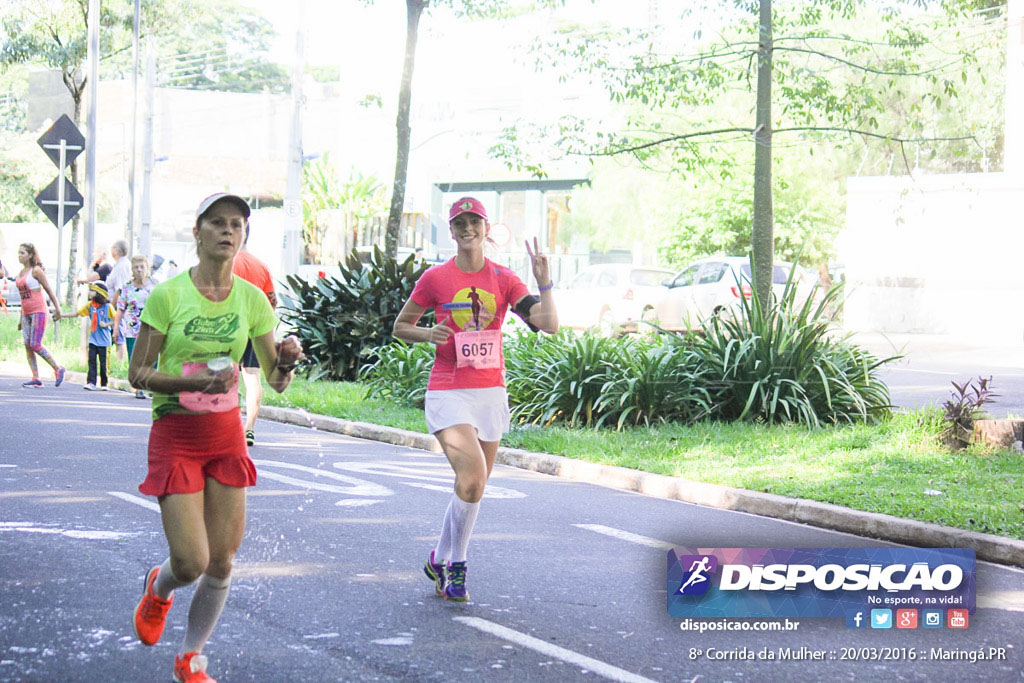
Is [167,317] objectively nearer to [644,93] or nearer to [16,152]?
[644,93]

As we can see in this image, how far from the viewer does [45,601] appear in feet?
19.4

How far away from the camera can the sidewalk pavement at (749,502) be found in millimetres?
7758

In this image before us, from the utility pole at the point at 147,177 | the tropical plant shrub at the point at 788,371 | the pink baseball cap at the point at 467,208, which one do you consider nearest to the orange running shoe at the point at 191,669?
the pink baseball cap at the point at 467,208

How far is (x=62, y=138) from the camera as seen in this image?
67.4 ft

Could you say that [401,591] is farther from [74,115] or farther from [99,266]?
[74,115]

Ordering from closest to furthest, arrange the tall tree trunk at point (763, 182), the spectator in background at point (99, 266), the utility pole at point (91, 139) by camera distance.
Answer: the tall tree trunk at point (763, 182), the spectator in background at point (99, 266), the utility pole at point (91, 139)

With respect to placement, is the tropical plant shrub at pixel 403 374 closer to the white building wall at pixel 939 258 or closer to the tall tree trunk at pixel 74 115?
the white building wall at pixel 939 258

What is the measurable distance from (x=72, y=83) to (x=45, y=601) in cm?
2960

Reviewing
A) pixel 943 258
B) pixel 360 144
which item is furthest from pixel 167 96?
pixel 943 258

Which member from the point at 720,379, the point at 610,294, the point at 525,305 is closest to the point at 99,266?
the point at 610,294

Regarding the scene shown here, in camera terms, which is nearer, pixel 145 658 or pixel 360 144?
pixel 145 658

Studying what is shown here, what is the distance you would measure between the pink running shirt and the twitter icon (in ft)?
6.64

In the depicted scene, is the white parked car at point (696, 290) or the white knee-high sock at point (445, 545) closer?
the white knee-high sock at point (445, 545)

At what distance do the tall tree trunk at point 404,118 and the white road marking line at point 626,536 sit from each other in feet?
36.6
